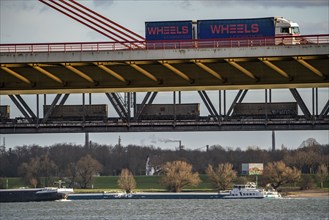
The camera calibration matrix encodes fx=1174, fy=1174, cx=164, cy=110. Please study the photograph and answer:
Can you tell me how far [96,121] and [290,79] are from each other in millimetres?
26627

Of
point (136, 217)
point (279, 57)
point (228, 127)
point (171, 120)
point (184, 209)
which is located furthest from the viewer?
point (184, 209)

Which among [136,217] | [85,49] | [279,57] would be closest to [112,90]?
[85,49]

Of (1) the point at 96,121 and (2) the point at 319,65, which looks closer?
(2) the point at 319,65

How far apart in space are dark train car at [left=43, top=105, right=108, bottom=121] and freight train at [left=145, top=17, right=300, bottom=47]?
16946mm

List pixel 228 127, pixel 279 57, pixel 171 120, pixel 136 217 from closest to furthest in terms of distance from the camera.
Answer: pixel 279 57 < pixel 228 127 < pixel 171 120 < pixel 136 217

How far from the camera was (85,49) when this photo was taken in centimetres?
7225

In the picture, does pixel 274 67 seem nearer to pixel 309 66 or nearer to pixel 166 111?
pixel 309 66

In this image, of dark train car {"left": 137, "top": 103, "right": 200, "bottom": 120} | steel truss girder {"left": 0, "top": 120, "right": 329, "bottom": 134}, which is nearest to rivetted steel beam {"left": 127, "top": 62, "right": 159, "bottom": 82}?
steel truss girder {"left": 0, "top": 120, "right": 329, "bottom": 134}

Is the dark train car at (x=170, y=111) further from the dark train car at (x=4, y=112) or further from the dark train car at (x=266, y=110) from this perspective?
the dark train car at (x=4, y=112)

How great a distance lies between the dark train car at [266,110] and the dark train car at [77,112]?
35.4ft

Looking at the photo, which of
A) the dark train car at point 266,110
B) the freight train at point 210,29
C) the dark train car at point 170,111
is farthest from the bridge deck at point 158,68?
the dark train car at point 170,111

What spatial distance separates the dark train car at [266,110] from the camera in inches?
3674

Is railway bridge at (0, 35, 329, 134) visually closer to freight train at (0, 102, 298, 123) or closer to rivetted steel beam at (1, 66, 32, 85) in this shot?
rivetted steel beam at (1, 66, 32, 85)

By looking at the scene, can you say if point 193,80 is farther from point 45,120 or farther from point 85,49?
point 45,120
